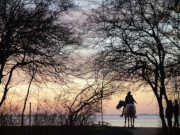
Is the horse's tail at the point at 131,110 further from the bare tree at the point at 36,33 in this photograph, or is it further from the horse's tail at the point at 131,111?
the bare tree at the point at 36,33

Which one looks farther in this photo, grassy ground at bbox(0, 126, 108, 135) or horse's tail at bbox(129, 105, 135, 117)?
horse's tail at bbox(129, 105, 135, 117)

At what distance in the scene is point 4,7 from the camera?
12.3 metres

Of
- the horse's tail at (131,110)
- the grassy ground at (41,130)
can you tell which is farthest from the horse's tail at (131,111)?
the grassy ground at (41,130)

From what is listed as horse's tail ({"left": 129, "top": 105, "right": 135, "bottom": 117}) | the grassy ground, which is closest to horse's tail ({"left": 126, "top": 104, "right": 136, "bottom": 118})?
horse's tail ({"left": 129, "top": 105, "right": 135, "bottom": 117})

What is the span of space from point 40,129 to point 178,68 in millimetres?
7518

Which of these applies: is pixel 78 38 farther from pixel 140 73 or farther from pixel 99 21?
pixel 140 73

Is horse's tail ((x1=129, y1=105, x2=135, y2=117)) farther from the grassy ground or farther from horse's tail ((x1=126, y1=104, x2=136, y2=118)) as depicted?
the grassy ground

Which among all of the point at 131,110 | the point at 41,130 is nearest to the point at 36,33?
the point at 41,130

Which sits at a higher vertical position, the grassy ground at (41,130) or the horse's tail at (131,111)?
the horse's tail at (131,111)

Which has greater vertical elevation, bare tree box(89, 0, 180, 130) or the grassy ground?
bare tree box(89, 0, 180, 130)

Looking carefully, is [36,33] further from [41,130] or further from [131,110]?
[131,110]

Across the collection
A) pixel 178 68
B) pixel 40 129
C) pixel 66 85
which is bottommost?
pixel 40 129

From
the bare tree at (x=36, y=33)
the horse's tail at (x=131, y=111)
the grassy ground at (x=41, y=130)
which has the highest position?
the bare tree at (x=36, y=33)

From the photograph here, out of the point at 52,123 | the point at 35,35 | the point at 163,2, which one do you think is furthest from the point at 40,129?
the point at 163,2
